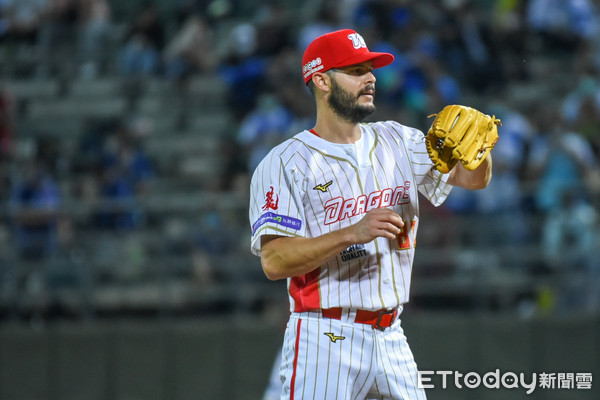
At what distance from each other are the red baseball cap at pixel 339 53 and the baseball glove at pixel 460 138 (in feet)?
A: 1.23

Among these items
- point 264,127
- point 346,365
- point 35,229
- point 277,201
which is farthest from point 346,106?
point 264,127

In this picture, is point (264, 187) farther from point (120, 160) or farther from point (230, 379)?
point (120, 160)

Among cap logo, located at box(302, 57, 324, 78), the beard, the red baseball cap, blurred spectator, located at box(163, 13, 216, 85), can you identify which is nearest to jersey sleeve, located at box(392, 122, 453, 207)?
the beard

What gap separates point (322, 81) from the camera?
366 centimetres

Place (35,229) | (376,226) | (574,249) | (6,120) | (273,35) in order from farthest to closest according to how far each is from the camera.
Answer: (6,120)
(273,35)
(35,229)
(574,249)
(376,226)

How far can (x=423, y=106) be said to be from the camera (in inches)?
330

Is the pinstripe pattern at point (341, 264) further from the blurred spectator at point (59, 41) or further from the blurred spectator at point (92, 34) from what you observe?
the blurred spectator at point (59, 41)

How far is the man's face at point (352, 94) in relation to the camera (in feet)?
11.8

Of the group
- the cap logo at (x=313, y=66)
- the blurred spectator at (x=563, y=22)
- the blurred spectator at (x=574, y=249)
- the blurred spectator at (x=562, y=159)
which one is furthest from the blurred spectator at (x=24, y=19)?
the cap logo at (x=313, y=66)

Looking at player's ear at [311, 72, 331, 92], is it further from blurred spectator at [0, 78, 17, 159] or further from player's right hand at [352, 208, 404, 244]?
blurred spectator at [0, 78, 17, 159]

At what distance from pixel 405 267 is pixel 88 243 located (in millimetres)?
4379

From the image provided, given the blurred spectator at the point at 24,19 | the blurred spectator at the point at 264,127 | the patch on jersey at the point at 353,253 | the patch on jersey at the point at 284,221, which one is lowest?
the patch on jersey at the point at 353,253

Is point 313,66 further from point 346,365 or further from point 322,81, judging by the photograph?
point 346,365

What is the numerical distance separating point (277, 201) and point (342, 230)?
34 centimetres
